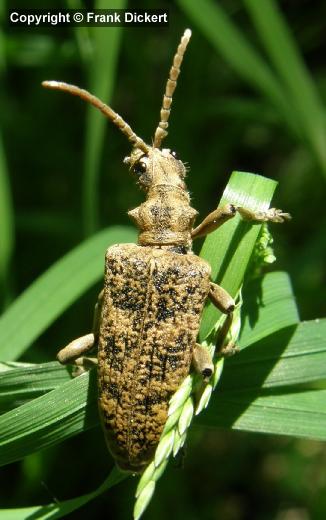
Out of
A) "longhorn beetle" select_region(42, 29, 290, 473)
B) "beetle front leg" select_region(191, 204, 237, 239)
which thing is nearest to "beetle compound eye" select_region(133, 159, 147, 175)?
"longhorn beetle" select_region(42, 29, 290, 473)

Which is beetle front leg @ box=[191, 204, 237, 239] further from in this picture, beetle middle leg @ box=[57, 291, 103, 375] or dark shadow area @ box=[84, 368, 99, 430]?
dark shadow area @ box=[84, 368, 99, 430]

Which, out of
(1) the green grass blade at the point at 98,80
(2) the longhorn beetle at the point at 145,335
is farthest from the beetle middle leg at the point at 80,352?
(1) the green grass blade at the point at 98,80

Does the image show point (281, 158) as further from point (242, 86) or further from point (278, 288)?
point (278, 288)

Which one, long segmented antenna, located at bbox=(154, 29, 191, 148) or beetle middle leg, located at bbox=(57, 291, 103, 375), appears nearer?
beetle middle leg, located at bbox=(57, 291, 103, 375)

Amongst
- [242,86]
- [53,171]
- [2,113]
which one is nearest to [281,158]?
[242,86]

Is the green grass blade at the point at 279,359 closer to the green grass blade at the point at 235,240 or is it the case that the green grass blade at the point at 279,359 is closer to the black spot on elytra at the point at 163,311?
the green grass blade at the point at 235,240

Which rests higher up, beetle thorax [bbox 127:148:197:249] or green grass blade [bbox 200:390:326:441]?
beetle thorax [bbox 127:148:197:249]
